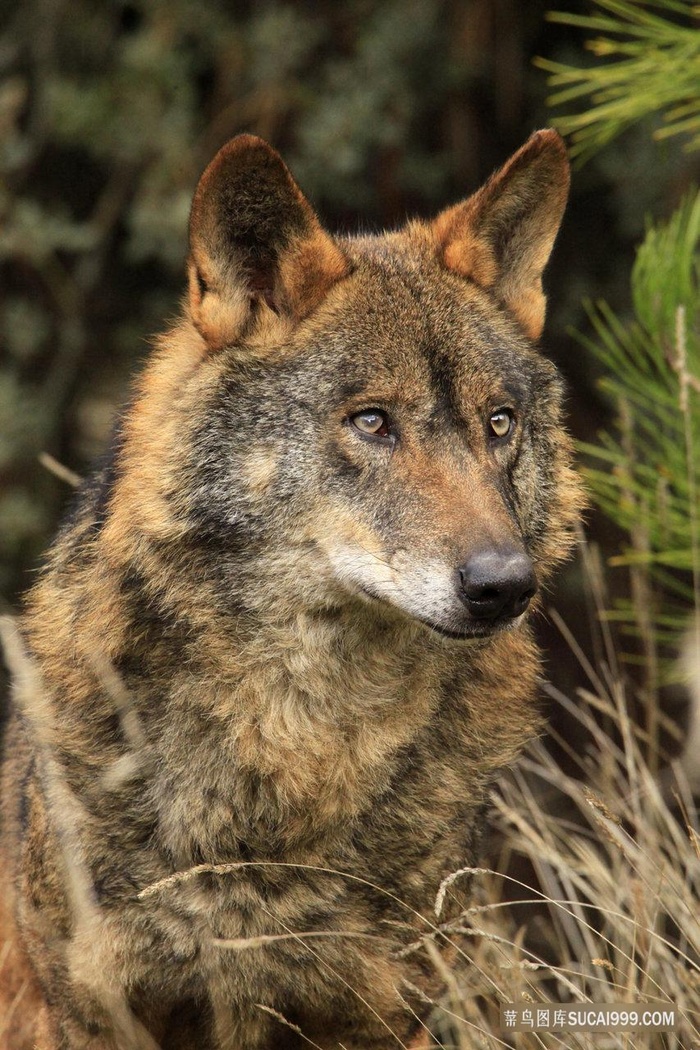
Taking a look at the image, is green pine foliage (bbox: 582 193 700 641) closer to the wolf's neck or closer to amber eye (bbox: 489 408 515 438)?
amber eye (bbox: 489 408 515 438)

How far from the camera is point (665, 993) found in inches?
132

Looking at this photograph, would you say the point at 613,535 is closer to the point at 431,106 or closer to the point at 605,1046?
the point at 431,106

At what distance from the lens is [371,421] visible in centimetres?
353

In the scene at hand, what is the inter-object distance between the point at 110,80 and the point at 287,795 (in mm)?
5045

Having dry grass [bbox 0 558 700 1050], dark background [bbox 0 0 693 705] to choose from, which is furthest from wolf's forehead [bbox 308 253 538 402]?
dark background [bbox 0 0 693 705]

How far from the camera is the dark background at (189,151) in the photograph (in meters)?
7.18

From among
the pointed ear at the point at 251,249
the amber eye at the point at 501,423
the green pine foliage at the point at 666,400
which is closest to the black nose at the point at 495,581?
the amber eye at the point at 501,423

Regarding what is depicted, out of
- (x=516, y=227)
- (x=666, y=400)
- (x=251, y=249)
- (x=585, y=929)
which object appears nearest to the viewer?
(x=251, y=249)

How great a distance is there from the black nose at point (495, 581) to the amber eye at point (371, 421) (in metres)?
0.51

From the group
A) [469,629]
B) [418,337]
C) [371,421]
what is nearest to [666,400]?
[418,337]

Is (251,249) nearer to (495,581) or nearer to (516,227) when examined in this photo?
(516,227)

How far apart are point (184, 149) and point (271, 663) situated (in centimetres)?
447

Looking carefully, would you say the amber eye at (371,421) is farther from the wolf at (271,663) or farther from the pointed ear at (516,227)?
the pointed ear at (516,227)

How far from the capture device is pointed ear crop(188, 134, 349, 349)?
345 cm
